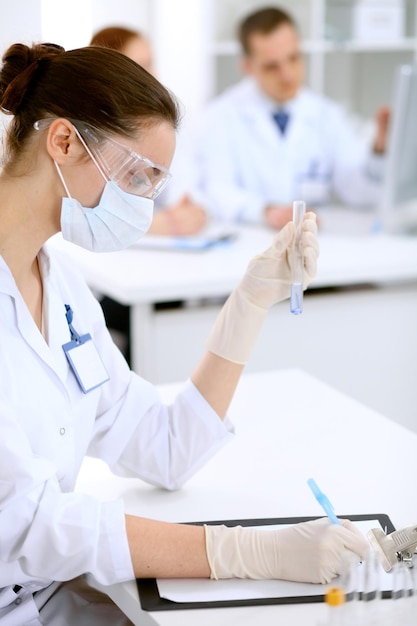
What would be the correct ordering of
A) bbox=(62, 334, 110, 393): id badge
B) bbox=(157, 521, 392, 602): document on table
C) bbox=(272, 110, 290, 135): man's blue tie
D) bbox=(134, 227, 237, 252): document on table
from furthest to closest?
bbox=(272, 110, 290, 135): man's blue tie
bbox=(134, 227, 237, 252): document on table
bbox=(62, 334, 110, 393): id badge
bbox=(157, 521, 392, 602): document on table

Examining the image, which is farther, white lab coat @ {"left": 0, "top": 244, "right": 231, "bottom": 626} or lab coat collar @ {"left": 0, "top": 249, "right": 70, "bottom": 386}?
lab coat collar @ {"left": 0, "top": 249, "right": 70, "bottom": 386}

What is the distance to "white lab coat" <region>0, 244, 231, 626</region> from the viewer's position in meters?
1.08

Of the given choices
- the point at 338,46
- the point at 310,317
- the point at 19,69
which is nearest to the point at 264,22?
the point at 338,46

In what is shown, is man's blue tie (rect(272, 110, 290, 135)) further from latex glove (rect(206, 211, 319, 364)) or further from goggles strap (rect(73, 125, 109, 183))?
goggles strap (rect(73, 125, 109, 183))

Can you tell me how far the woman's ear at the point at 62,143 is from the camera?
3.79 ft

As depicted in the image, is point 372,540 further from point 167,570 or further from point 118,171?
point 118,171

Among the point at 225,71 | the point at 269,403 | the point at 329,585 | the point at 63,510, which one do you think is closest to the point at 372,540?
the point at 329,585

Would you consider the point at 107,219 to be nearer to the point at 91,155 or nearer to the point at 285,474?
the point at 91,155

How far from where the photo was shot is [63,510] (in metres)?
1.09

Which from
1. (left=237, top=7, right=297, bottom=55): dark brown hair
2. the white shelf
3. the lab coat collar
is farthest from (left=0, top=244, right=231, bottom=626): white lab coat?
the white shelf

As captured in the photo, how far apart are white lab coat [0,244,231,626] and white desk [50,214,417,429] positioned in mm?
950

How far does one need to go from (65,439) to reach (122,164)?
15.9 inches

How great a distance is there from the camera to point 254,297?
1.42 meters

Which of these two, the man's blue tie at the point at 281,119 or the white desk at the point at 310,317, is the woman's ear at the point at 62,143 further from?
the man's blue tie at the point at 281,119
